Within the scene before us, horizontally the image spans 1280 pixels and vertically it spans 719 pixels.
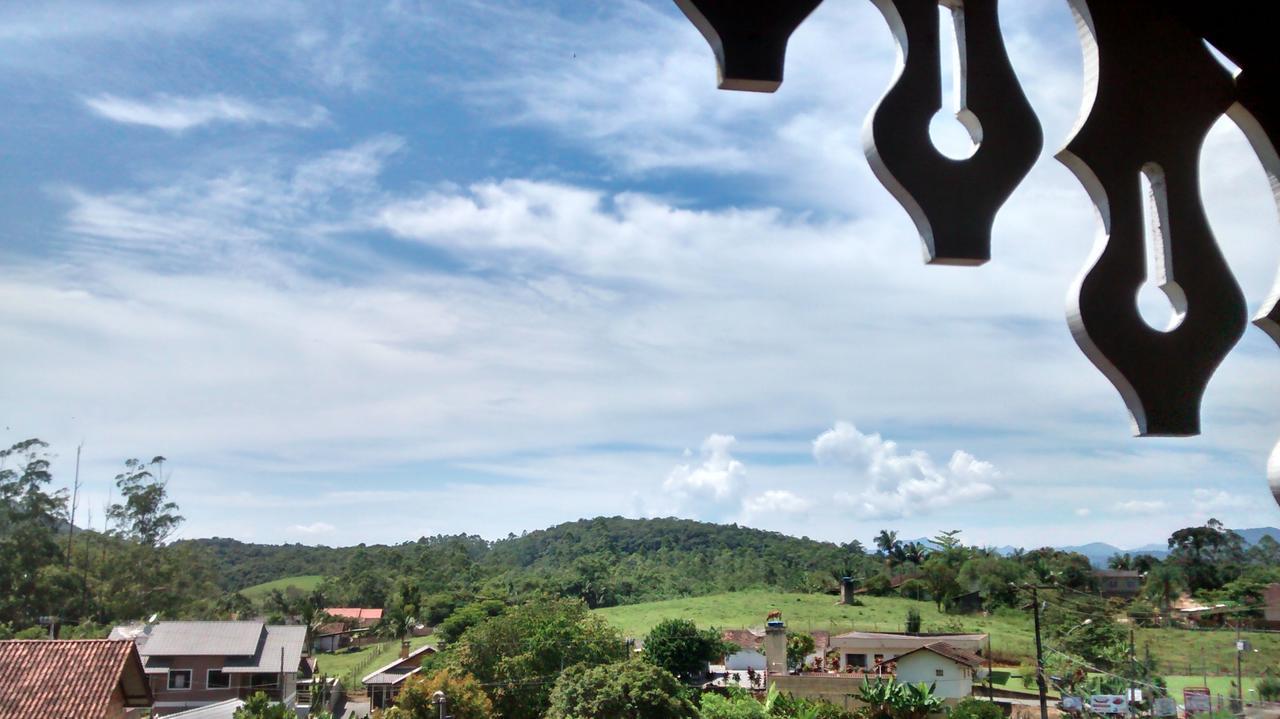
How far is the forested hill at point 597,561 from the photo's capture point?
46.5 meters

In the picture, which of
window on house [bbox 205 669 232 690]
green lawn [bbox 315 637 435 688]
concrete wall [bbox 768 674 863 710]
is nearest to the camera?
concrete wall [bbox 768 674 863 710]

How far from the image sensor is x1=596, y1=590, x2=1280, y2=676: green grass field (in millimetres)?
28469

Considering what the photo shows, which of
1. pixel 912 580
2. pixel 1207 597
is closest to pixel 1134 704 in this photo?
pixel 1207 597

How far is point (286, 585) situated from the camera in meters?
48.5

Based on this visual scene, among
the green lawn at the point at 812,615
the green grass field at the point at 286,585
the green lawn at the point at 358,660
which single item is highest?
the green grass field at the point at 286,585

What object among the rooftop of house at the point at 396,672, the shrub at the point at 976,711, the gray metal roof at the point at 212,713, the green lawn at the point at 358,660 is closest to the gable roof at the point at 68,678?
the gray metal roof at the point at 212,713

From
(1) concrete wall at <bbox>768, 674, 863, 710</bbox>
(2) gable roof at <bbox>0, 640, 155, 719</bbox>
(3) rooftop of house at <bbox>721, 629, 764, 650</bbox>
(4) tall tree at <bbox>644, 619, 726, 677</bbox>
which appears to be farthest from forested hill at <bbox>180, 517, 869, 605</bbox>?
(2) gable roof at <bbox>0, 640, 155, 719</bbox>

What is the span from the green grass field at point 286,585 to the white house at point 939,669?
2988 cm

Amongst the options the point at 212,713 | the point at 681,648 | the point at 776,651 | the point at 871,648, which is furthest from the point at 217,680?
the point at 871,648

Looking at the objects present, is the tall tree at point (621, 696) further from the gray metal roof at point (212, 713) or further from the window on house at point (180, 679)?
the window on house at point (180, 679)

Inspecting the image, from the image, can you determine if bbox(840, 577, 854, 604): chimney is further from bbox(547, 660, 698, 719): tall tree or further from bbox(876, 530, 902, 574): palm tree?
bbox(547, 660, 698, 719): tall tree

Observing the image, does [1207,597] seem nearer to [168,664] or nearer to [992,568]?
[992,568]

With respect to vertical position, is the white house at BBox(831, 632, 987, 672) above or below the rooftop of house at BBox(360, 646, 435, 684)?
above

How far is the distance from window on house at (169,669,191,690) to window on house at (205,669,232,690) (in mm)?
444
